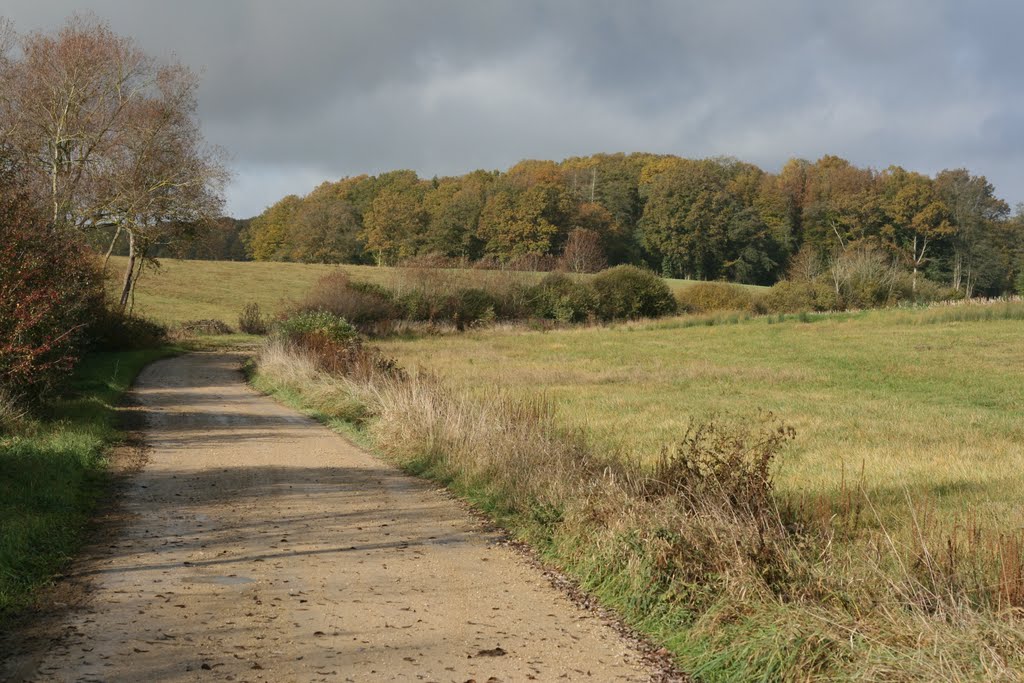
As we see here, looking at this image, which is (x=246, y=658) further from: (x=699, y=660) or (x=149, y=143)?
(x=149, y=143)

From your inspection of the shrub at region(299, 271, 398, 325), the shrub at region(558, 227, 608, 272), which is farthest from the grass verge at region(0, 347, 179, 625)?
the shrub at region(558, 227, 608, 272)

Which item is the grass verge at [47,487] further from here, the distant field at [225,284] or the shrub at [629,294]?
the shrub at [629,294]

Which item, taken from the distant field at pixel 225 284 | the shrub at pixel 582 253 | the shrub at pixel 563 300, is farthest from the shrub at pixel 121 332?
the shrub at pixel 582 253

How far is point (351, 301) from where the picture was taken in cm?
5341

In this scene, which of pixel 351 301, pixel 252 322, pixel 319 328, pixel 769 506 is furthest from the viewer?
pixel 252 322

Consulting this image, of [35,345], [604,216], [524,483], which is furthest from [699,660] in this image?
[604,216]

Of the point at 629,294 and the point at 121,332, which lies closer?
the point at 121,332

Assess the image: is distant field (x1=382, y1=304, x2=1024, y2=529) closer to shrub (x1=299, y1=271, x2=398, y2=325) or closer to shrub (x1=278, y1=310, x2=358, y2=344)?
shrub (x1=278, y1=310, x2=358, y2=344)

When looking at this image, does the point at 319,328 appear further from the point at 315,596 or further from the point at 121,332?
the point at 315,596

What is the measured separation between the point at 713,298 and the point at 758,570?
6768 centimetres

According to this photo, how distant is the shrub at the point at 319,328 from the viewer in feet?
91.7

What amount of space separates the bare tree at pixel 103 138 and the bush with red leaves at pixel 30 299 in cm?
1258

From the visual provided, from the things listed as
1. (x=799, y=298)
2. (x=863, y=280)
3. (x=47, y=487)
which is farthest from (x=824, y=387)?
(x=863, y=280)

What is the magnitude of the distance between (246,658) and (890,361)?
33599mm
